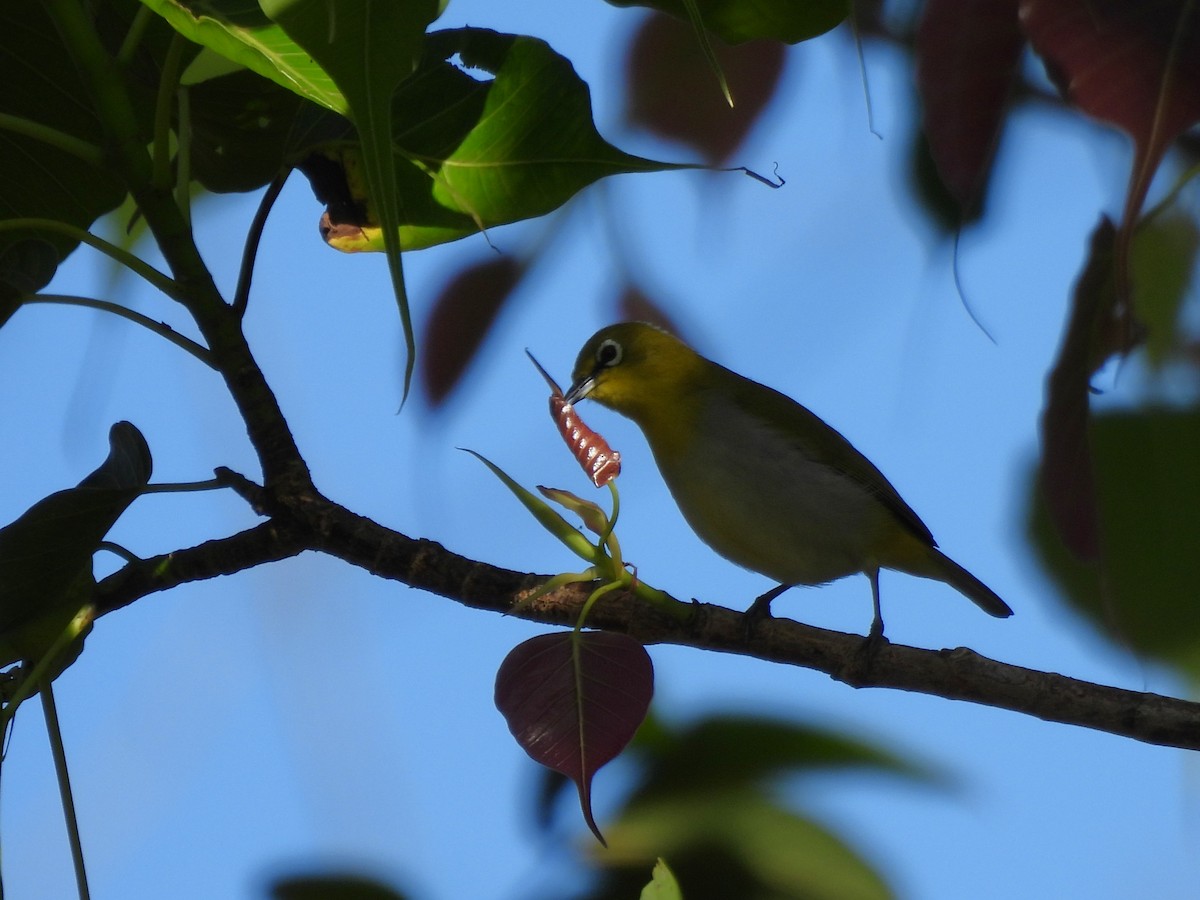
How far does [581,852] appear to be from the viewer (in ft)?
5.27

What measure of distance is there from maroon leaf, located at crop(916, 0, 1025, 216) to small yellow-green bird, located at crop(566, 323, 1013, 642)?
205 centimetres

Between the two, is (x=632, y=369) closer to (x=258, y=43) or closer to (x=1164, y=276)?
(x=1164, y=276)

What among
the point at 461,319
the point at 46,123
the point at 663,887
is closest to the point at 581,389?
the point at 461,319

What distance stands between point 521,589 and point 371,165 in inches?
27.6

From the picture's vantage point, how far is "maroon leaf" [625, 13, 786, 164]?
182cm

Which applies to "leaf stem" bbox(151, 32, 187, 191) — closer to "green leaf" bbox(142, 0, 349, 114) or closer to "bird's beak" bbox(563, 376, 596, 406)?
"green leaf" bbox(142, 0, 349, 114)

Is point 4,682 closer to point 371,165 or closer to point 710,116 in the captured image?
point 371,165

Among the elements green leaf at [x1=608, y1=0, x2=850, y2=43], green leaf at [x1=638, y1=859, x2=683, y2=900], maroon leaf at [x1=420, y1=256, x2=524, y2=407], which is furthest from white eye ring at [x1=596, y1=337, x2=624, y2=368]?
green leaf at [x1=638, y1=859, x2=683, y2=900]

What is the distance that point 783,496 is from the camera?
3.10m

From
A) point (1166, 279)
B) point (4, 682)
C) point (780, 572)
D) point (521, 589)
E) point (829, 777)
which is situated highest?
point (4, 682)

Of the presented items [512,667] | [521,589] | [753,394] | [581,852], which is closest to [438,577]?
[521,589]

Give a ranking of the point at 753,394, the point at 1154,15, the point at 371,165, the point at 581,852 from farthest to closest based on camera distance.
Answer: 1. the point at 753,394
2. the point at 581,852
3. the point at 371,165
4. the point at 1154,15

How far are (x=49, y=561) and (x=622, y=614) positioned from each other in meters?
0.66

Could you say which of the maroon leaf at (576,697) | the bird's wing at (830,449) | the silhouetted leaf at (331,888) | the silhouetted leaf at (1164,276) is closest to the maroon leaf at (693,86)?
the silhouetted leaf at (1164,276)
